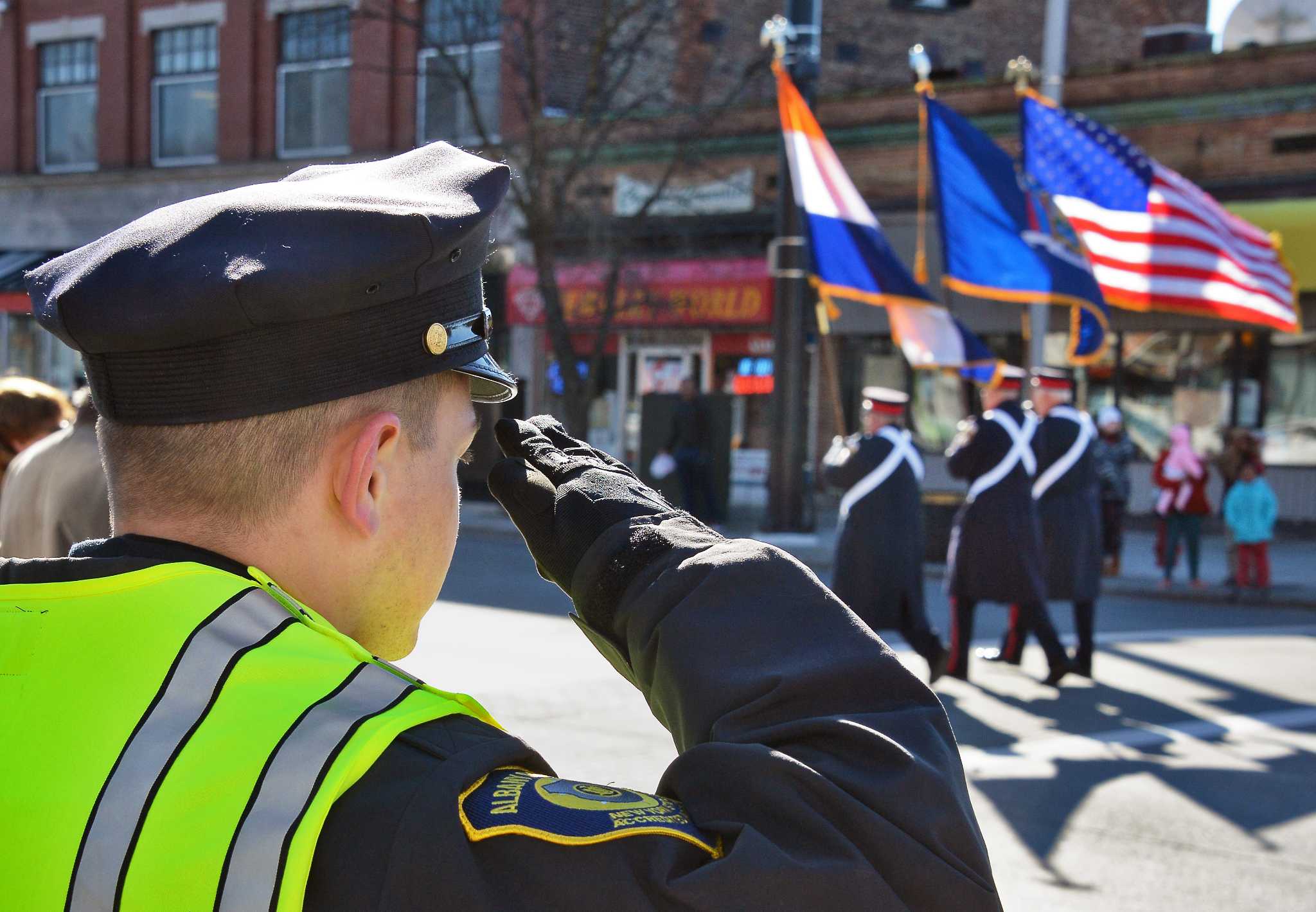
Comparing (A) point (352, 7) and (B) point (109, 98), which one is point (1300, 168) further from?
(B) point (109, 98)

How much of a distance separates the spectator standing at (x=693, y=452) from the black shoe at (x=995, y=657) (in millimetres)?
7408

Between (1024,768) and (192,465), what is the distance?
18.5ft

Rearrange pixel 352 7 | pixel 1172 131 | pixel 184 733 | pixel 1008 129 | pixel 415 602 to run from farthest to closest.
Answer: pixel 352 7 → pixel 1008 129 → pixel 1172 131 → pixel 415 602 → pixel 184 733

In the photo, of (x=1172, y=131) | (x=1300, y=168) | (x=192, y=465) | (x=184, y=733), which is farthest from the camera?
(x=1172, y=131)

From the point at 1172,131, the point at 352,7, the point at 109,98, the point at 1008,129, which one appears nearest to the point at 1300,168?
the point at 1172,131

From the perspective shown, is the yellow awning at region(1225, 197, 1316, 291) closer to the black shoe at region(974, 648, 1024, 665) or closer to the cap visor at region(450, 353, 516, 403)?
the black shoe at region(974, 648, 1024, 665)

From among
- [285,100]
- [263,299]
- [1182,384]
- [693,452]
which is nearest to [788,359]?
[693,452]

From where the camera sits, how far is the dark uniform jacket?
37.6 inches

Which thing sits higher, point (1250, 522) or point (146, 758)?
point (146, 758)

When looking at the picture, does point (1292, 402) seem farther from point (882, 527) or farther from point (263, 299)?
point (263, 299)

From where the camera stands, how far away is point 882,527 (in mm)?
8156

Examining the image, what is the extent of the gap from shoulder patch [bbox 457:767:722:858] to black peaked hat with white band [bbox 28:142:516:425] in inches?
14.1

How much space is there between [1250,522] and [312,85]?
679 inches

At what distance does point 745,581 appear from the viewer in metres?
1.21
